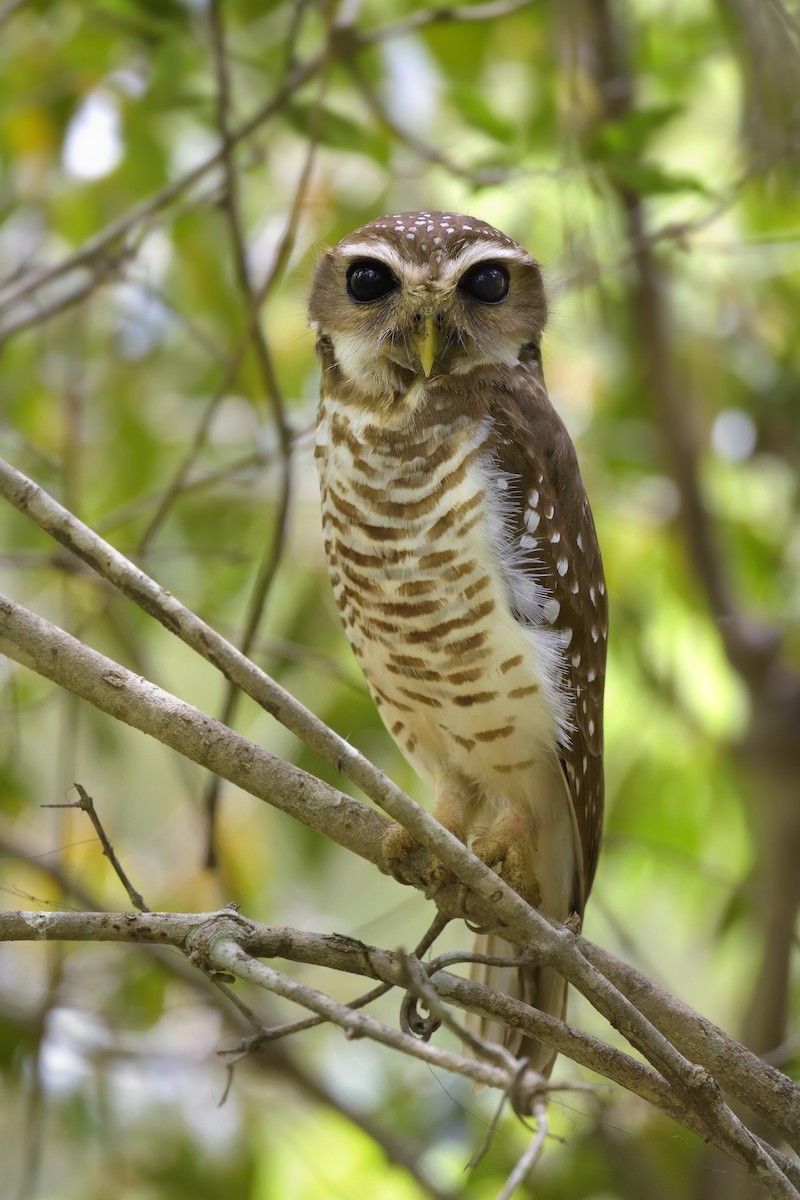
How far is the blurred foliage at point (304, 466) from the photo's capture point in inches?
142

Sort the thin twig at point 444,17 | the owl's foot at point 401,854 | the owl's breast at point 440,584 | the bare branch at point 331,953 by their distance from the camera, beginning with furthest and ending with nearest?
the thin twig at point 444,17 → the owl's breast at point 440,584 → the owl's foot at point 401,854 → the bare branch at point 331,953

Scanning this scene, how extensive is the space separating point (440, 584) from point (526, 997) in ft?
3.31

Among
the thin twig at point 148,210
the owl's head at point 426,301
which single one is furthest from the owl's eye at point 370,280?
the thin twig at point 148,210

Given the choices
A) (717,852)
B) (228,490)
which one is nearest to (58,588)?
(228,490)

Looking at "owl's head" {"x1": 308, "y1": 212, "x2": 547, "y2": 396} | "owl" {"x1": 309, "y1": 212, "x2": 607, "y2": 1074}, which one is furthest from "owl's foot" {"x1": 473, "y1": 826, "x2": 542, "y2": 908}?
"owl's head" {"x1": 308, "y1": 212, "x2": 547, "y2": 396}

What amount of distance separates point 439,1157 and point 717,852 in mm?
1546

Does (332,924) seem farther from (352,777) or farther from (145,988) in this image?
(352,777)

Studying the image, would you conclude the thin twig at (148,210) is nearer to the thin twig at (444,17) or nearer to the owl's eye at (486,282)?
the thin twig at (444,17)

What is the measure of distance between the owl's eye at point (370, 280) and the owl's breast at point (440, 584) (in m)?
0.25

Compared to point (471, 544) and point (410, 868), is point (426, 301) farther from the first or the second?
point (410, 868)

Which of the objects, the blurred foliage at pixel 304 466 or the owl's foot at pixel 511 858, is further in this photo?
the blurred foliage at pixel 304 466

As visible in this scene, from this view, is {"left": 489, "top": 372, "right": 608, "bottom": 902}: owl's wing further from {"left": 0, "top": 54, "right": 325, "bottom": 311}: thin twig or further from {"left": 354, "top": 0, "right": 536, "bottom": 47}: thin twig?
{"left": 354, "top": 0, "right": 536, "bottom": 47}: thin twig

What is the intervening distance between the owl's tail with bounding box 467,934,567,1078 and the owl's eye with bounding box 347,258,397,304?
1.40m

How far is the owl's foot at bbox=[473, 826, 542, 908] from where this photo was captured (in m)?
2.86
